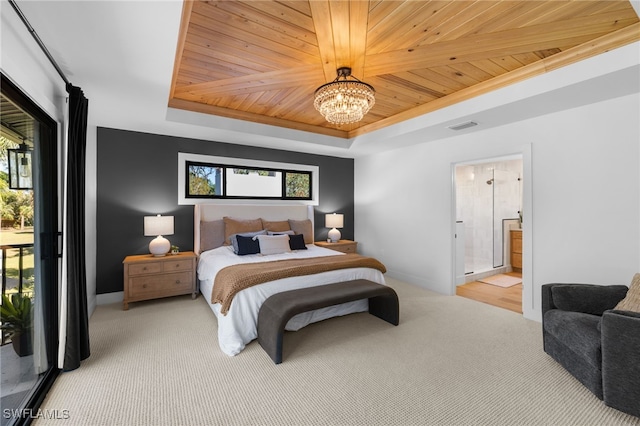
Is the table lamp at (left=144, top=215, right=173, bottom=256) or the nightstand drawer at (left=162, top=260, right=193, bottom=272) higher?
the table lamp at (left=144, top=215, right=173, bottom=256)

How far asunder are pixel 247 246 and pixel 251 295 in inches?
49.1

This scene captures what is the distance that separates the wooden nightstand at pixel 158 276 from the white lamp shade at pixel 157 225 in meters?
0.33

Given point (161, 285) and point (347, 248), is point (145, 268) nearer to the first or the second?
point (161, 285)

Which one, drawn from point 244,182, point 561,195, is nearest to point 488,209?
point 561,195

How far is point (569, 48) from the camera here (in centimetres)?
251

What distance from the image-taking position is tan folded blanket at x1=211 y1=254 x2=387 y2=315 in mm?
2775

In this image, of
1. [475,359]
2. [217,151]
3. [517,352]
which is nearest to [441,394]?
[475,359]

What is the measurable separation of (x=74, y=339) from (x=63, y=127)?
1747 mm

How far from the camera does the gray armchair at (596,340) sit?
5.94ft

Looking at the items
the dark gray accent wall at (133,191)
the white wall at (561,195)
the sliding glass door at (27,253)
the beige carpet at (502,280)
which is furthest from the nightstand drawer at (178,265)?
the beige carpet at (502,280)

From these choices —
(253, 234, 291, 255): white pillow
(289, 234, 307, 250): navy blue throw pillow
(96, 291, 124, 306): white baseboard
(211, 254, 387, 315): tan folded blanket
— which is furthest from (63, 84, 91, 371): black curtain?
(289, 234, 307, 250): navy blue throw pillow

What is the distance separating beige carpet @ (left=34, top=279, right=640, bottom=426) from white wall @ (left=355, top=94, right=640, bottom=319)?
35.2 inches

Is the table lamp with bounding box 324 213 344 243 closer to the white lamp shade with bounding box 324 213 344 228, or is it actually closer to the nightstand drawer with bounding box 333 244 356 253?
the white lamp shade with bounding box 324 213 344 228

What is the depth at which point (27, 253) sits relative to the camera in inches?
79.7
